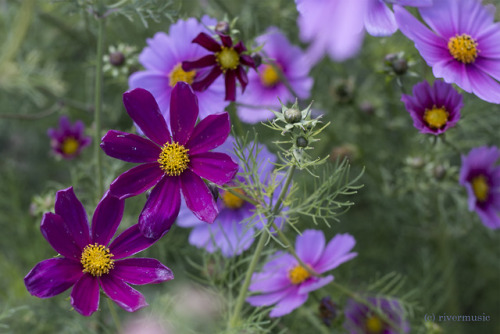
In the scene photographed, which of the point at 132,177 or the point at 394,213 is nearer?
the point at 132,177

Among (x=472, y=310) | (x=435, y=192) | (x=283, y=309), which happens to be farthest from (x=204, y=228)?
(x=472, y=310)

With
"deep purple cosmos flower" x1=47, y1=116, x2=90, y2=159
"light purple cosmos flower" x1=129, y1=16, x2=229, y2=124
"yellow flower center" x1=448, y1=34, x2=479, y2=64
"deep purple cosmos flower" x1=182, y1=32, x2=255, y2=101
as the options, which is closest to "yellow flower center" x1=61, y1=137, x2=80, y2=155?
"deep purple cosmos flower" x1=47, y1=116, x2=90, y2=159

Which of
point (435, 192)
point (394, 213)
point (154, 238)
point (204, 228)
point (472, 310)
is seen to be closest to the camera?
point (154, 238)

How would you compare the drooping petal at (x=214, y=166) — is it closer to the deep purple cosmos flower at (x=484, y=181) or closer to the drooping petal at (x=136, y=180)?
the drooping petal at (x=136, y=180)

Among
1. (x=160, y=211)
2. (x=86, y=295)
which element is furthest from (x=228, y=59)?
(x=86, y=295)

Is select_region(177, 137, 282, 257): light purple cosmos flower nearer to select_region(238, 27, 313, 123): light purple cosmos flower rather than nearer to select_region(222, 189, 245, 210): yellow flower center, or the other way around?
select_region(222, 189, 245, 210): yellow flower center

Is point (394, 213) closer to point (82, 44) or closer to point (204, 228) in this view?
point (204, 228)
